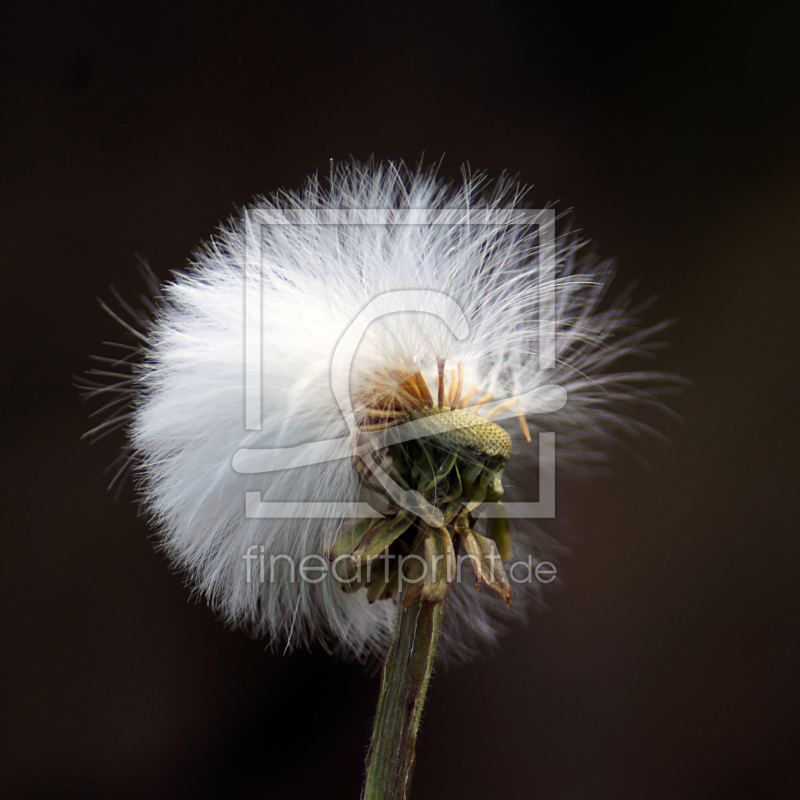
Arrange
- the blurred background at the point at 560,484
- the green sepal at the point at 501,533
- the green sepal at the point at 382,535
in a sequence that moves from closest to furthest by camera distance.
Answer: the green sepal at the point at 382,535 → the green sepal at the point at 501,533 → the blurred background at the point at 560,484

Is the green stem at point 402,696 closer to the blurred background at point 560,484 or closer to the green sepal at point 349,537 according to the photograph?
the green sepal at point 349,537

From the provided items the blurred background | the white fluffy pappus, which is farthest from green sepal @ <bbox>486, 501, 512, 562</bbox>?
the blurred background

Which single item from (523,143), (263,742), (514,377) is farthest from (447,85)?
(263,742)

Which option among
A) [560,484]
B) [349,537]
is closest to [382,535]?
[349,537]

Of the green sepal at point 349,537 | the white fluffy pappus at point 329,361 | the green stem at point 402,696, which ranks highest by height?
the white fluffy pappus at point 329,361

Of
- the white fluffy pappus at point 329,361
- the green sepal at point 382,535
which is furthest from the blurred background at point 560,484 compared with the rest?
the green sepal at point 382,535

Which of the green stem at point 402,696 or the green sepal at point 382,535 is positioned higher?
the green sepal at point 382,535
